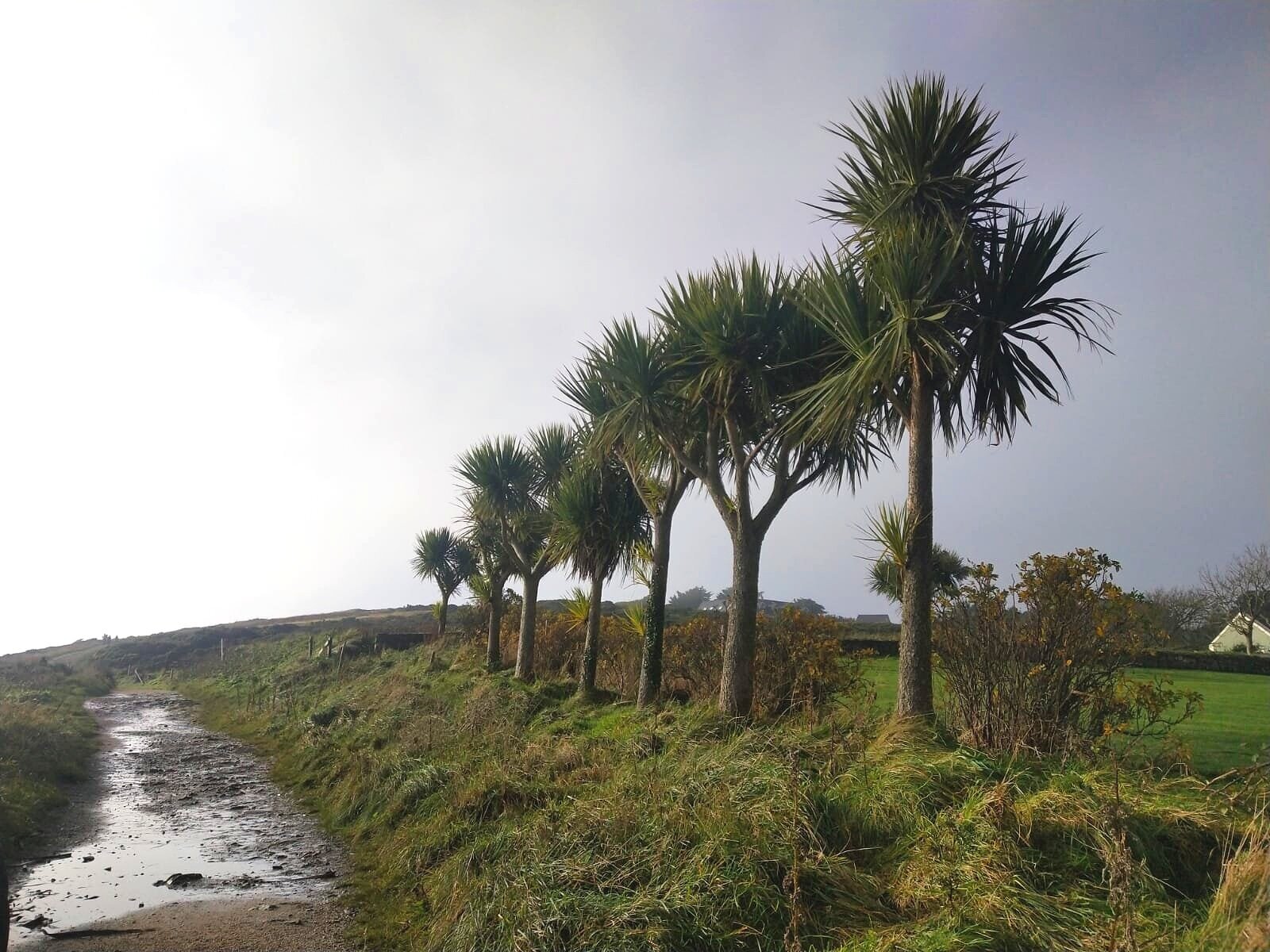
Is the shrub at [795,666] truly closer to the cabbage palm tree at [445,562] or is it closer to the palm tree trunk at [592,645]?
the palm tree trunk at [592,645]

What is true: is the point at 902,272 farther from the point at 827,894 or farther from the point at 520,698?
the point at 520,698

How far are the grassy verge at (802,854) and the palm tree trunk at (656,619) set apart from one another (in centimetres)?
316

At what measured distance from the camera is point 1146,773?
5648mm

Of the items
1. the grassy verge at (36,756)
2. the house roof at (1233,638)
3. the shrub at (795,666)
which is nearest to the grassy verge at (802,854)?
the shrub at (795,666)

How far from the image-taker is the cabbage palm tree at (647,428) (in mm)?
12352

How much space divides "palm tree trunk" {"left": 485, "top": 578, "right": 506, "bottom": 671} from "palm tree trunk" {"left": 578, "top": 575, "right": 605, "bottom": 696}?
23.7ft

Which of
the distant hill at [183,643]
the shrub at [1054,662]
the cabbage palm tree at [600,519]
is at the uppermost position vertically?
the cabbage palm tree at [600,519]

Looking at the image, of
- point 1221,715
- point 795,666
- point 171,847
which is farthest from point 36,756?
point 1221,715

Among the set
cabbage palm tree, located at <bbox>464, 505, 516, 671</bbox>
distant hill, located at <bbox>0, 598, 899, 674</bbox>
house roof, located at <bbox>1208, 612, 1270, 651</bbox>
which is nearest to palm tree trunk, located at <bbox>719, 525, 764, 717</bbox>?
cabbage palm tree, located at <bbox>464, 505, 516, 671</bbox>

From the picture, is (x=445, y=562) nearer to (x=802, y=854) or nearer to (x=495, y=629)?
(x=495, y=629)

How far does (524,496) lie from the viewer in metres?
22.7

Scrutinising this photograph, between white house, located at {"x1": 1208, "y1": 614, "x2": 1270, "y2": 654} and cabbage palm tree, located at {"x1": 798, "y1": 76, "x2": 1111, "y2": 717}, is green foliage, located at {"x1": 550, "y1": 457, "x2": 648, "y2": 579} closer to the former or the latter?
cabbage palm tree, located at {"x1": 798, "y1": 76, "x2": 1111, "y2": 717}

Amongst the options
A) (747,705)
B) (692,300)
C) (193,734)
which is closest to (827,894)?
(747,705)

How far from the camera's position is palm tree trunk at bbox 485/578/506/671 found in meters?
23.6
